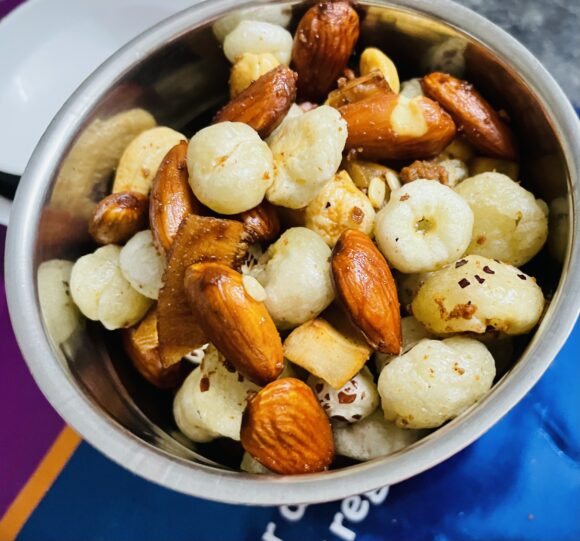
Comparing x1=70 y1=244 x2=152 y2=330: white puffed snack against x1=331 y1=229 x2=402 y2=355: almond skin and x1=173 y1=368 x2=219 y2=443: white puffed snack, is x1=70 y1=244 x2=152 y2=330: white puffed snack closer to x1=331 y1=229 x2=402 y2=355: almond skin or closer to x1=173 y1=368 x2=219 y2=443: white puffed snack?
x1=173 y1=368 x2=219 y2=443: white puffed snack

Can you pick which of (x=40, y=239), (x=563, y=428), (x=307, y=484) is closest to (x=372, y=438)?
(x=307, y=484)

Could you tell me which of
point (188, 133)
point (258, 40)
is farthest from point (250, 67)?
point (188, 133)

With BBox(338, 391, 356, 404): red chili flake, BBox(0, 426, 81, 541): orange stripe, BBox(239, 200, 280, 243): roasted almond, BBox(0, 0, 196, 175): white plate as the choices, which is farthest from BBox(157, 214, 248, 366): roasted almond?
BBox(0, 0, 196, 175): white plate

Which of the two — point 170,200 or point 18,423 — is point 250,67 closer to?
point 170,200

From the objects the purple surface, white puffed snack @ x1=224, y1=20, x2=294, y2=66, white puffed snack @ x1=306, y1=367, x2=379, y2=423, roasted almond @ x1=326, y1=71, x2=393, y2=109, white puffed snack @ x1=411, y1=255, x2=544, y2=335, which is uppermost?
white puffed snack @ x1=224, y1=20, x2=294, y2=66

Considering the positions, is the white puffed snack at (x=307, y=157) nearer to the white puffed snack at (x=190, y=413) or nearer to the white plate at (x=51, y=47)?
the white puffed snack at (x=190, y=413)

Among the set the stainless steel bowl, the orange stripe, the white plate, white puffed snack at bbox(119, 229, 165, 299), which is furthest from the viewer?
the white plate
